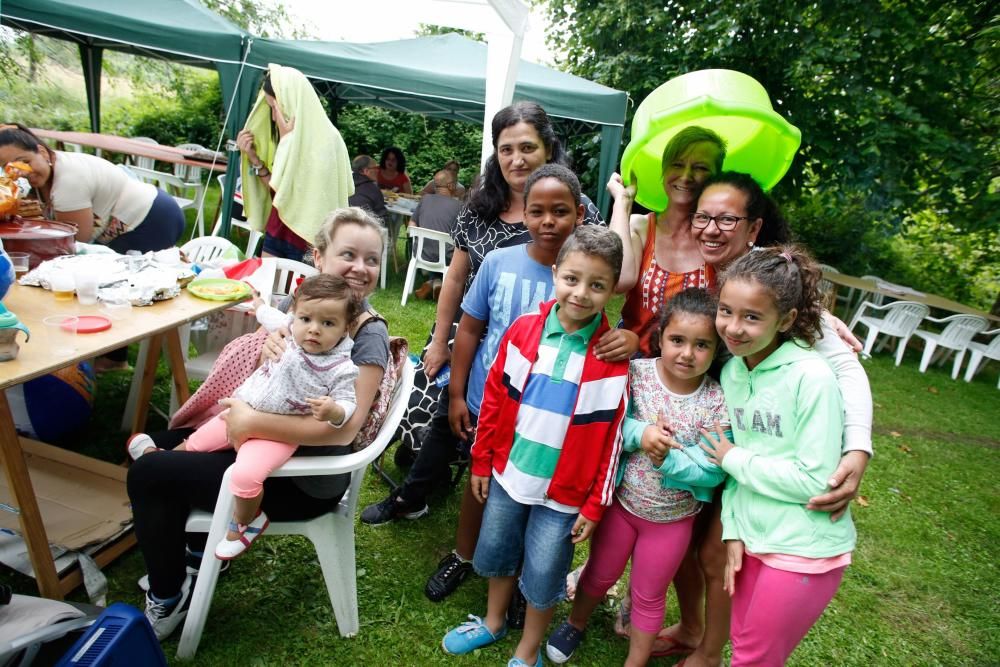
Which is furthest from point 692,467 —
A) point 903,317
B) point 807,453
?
point 903,317

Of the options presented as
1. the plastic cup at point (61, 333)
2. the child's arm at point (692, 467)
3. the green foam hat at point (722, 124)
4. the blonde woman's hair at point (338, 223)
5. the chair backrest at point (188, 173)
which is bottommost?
the child's arm at point (692, 467)

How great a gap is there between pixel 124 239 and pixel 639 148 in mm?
3199

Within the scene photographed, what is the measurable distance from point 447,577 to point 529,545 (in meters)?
0.66

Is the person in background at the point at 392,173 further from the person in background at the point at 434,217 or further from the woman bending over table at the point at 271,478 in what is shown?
the woman bending over table at the point at 271,478

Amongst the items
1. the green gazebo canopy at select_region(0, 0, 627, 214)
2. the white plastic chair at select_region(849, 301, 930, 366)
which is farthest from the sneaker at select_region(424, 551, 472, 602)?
the white plastic chair at select_region(849, 301, 930, 366)

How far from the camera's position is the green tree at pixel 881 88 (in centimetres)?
708

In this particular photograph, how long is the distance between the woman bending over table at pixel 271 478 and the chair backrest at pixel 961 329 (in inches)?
344

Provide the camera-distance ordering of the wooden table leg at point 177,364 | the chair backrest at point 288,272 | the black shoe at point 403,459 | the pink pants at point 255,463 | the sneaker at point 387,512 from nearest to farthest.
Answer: the pink pants at point 255,463, the wooden table leg at point 177,364, the sneaker at point 387,512, the black shoe at point 403,459, the chair backrest at point 288,272

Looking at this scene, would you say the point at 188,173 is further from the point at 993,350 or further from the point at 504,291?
the point at 993,350

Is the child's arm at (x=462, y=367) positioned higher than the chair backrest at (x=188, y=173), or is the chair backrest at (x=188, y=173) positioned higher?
the chair backrest at (x=188, y=173)

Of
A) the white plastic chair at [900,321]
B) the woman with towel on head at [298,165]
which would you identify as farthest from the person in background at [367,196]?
the white plastic chair at [900,321]

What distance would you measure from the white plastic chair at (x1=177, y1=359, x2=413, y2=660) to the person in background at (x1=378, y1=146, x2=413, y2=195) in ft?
26.3

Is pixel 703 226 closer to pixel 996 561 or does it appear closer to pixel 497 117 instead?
pixel 497 117

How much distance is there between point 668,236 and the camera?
72.8 inches
